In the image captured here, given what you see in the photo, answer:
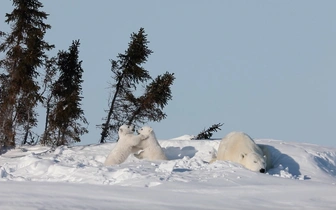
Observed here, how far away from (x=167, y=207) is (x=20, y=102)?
16.2 m

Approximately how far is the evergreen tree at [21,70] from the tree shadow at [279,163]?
352 inches

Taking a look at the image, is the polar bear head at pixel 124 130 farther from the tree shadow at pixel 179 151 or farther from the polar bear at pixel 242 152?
the polar bear at pixel 242 152

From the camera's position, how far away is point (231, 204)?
6.80m

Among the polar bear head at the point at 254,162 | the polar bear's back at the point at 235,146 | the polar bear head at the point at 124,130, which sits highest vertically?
the polar bear head at the point at 124,130

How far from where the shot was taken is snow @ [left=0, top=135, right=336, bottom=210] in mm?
6285

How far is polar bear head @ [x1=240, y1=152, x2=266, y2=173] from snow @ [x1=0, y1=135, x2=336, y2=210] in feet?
1.89

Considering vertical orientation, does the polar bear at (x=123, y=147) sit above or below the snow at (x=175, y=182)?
above

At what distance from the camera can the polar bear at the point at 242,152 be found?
45.2 ft

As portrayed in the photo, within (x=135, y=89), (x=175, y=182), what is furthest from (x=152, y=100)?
(x=175, y=182)

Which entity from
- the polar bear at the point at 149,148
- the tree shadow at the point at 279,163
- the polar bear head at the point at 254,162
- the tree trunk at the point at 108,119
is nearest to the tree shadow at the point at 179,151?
the polar bear at the point at 149,148

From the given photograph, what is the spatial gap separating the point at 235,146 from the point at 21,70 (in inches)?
373

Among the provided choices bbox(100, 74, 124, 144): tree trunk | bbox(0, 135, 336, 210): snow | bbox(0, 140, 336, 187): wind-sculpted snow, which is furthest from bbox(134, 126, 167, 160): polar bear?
bbox(100, 74, 124, 144): tree trunk

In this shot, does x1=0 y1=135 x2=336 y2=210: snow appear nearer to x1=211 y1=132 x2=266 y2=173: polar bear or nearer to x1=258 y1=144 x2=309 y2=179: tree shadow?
x1=258 y1=144 x2=309 y2=179: tree shadow

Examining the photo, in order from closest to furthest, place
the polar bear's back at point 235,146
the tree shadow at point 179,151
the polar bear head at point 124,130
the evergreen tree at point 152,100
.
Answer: the polar bear's back at point 235,146, the polar bear head at point 124,130, the tree shadow at point 179,151, the evergreen tree at point 152,100
